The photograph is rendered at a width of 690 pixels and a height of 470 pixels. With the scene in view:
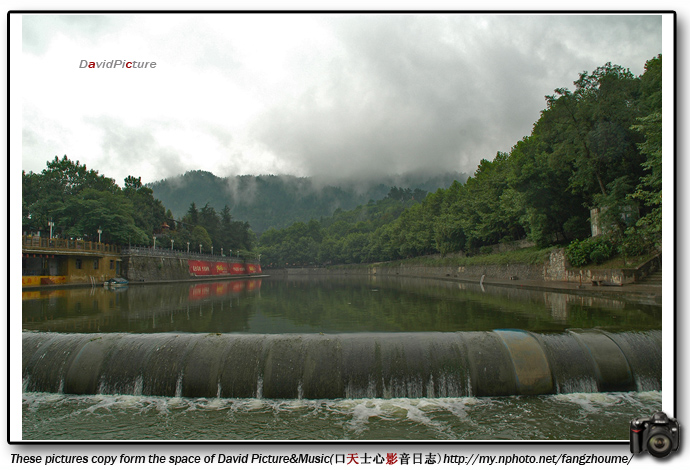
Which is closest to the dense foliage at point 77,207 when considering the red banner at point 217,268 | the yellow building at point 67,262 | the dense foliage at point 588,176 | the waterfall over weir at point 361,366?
the yellow building at point 67,262

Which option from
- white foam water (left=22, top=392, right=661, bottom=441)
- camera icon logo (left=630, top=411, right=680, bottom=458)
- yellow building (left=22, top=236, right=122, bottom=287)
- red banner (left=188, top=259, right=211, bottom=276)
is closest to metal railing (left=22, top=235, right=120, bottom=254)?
yellow building (left=22, top=236, right=122, bottom=287)

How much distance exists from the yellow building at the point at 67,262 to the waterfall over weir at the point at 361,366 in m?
31.1

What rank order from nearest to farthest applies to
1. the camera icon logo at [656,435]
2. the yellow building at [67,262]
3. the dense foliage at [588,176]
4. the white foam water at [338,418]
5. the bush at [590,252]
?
the camera icon logo at [656,435] → the white foam water at [338,418] → the dense foliage at [588,176] → the bush at [590,252] → the yellow building at [67,262]

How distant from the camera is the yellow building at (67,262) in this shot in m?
32.2

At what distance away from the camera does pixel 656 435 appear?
3.15 meters

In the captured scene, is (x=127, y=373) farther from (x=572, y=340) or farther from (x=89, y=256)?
(x=89, y=256)

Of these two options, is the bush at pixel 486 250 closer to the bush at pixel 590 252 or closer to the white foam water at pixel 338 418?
the bush at pixel 590 252

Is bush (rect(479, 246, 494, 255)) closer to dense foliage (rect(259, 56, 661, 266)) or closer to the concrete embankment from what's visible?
dense foliage (rect(259, 56, 661, 266))

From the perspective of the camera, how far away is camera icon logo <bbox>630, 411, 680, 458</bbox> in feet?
10.3

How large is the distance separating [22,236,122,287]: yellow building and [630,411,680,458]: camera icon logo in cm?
3828

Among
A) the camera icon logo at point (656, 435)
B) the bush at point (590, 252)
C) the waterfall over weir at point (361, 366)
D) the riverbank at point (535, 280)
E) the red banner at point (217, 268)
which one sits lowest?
the red banner at point (217, 268)

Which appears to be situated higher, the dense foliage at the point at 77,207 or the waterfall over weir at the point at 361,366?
the dense foliage at the point at 77,207

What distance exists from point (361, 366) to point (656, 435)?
12.8 ft

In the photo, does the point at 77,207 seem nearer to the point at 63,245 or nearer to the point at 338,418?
the point at 63,245
